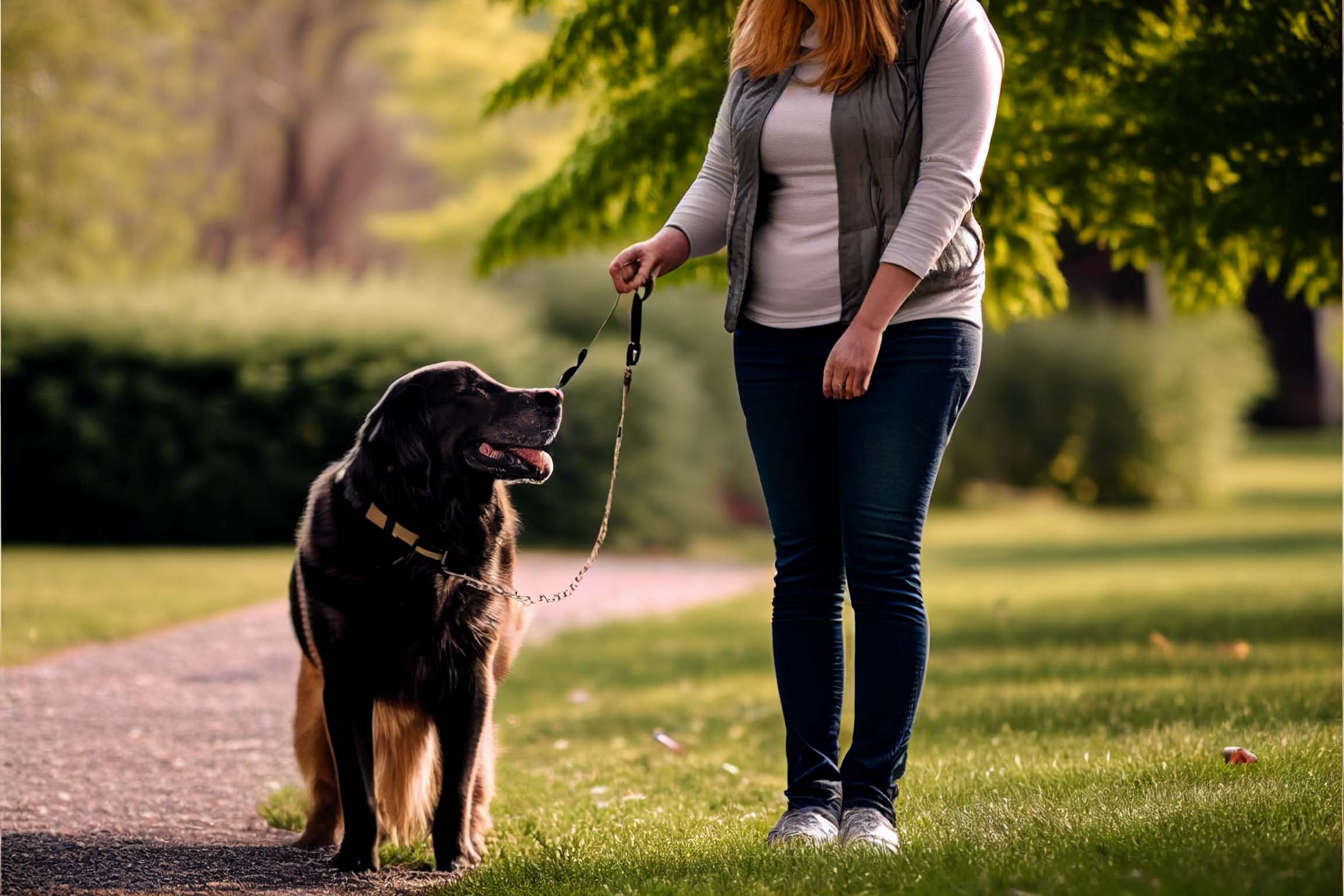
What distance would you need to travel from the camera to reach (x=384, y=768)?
3.77m

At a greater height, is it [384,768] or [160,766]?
[384,768]

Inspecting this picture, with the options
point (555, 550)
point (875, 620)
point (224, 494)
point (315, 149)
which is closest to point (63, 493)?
point (224, 494)

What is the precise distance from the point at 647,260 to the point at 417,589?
992 mm

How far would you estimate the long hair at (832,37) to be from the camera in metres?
3.10

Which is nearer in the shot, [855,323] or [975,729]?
[855,323]

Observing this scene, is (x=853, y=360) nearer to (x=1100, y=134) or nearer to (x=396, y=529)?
(x=396, y=529)

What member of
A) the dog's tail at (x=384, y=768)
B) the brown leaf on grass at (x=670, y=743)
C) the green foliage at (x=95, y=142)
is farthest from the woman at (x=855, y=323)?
the green foliage at (x=95, y=142)

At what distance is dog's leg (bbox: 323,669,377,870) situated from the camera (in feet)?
11.7

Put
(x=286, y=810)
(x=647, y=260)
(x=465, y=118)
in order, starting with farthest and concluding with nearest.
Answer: (x=465, y=118)
(x=286, y=810)
(x=647, y=260)

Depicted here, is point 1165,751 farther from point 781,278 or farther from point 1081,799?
point 781,278

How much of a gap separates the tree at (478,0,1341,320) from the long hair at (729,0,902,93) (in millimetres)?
2992

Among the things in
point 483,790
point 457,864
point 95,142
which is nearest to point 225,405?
point 95,142

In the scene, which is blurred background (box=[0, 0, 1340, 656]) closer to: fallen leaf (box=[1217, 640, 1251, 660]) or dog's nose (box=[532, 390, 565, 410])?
fallen leaf (box=[1217, 640, 1251, 660])

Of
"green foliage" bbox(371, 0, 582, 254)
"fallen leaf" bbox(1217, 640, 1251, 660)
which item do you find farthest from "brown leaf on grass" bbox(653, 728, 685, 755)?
"green foliage" bbox(371, 0, 582, 254)
